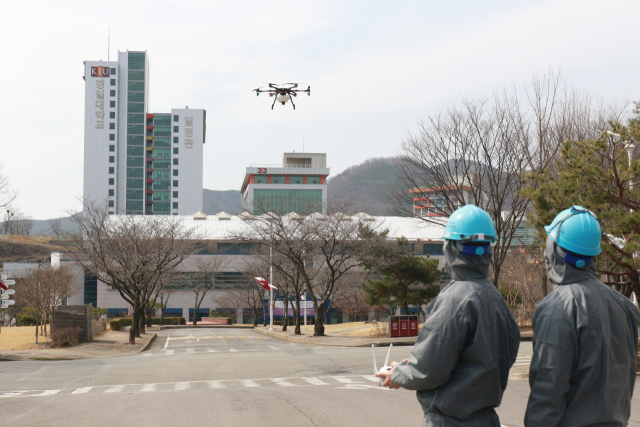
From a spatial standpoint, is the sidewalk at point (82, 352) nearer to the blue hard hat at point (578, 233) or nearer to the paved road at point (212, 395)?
the paved road at point (212, 395)

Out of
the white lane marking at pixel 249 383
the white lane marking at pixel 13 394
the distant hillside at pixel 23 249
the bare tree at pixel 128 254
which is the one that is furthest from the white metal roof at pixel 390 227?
the white lane marking at pixel 13 394

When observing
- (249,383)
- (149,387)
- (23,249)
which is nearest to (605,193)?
(249,383)

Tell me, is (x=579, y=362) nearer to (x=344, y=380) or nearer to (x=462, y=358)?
(x=462, y=358)

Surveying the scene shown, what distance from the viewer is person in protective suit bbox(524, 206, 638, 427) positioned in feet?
9.71

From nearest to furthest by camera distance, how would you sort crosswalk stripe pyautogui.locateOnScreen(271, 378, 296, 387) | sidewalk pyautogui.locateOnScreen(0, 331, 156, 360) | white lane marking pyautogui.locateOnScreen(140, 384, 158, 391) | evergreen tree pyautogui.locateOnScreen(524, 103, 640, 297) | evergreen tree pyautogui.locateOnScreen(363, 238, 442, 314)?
evergreen tree pyautogui.locateOnScreen(524, 103, 640, 297)
white lane marking pyautogui.locateOnScreen(140, 384, 158, 391)
crosswalk stripe pyautogui.locateOnScreen(271, 378, 296, 387)
sidewalk pyautogui.locateOnScreen(0, 331, 156, 360)
evergreen tree pyautogui.locateOnScreen(363, 238, 442, 314)

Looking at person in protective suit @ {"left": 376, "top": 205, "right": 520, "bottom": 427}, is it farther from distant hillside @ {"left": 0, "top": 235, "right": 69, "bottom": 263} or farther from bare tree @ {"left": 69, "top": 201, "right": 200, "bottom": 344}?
distant hillside @ {"left": 0, "top": 235, "right": 69, "bottom": 263}

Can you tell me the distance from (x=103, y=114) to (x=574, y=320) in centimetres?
13327

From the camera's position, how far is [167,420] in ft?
26.5

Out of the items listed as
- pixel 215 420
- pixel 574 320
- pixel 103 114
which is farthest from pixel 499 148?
pixel 103 114

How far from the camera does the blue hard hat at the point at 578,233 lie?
3.17 meters

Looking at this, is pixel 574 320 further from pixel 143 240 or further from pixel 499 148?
pixel 143 240

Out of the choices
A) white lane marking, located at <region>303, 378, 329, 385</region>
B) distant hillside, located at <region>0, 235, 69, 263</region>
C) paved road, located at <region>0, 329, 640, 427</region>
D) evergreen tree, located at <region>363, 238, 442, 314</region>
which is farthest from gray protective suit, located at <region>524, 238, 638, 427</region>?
distant hillside, located at <region>0, 235, 69, 263</region>

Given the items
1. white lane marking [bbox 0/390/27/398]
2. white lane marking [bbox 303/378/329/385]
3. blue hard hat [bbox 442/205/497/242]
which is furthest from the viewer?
white lane marking [bbox 303/378/329/385]

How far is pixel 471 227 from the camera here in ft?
10.9
